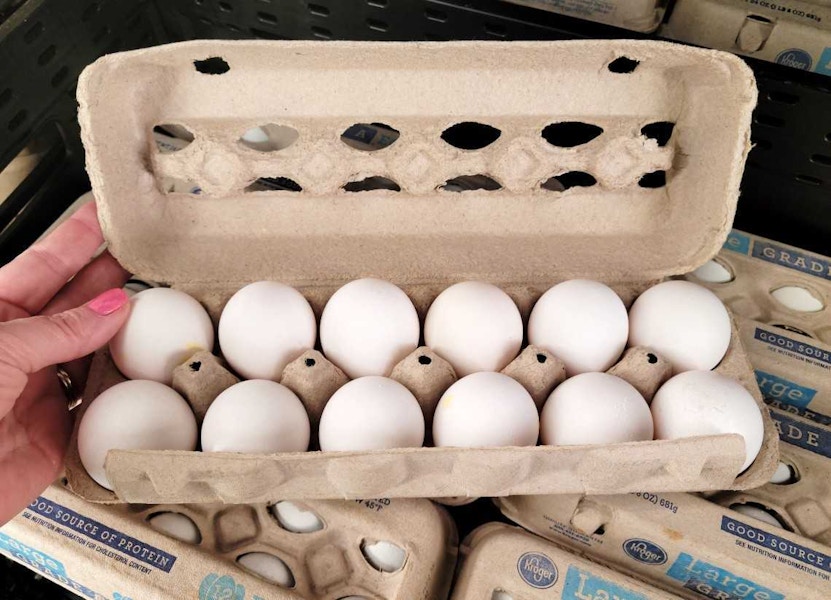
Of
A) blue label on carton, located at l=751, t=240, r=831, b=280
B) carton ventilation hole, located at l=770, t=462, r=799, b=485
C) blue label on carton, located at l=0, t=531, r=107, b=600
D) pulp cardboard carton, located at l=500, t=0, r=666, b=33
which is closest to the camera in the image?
blue label on carton, located at l=0, t=531, r=107, b=600

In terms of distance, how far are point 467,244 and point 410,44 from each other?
1.08ft

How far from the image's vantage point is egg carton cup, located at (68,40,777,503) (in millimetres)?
870

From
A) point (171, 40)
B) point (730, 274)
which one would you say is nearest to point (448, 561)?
point (730, 274)

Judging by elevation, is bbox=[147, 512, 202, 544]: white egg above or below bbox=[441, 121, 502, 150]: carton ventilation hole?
below

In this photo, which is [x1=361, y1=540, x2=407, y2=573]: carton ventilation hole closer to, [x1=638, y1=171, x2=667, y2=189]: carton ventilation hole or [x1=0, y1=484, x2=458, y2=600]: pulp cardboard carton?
[x1=0, y1=484, x2=458, y2=600]: pulp cardboard carton

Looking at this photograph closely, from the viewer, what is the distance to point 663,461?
0.86 metres

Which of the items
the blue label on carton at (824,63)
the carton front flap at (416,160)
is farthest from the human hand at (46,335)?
the blue label on carton at (824,63)

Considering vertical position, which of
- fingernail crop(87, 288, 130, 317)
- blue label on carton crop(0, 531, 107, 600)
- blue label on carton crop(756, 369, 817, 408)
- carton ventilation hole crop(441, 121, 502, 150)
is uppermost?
carton ventilation hole crop(441, 121, 502, 150)

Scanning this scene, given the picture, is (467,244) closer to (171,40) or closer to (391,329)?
(391,329)

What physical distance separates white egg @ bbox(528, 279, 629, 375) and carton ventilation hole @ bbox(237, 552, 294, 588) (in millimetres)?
487

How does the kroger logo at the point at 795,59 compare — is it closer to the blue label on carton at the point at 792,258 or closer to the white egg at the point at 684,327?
the blue label on carton at the point at 792,258

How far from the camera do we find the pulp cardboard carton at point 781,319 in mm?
1167

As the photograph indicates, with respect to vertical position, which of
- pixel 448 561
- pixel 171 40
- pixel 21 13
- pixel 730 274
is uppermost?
pixel 21 13

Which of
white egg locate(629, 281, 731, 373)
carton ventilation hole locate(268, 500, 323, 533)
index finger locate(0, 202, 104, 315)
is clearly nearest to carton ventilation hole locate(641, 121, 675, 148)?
white egg locate(629, 281, 731, 373)
